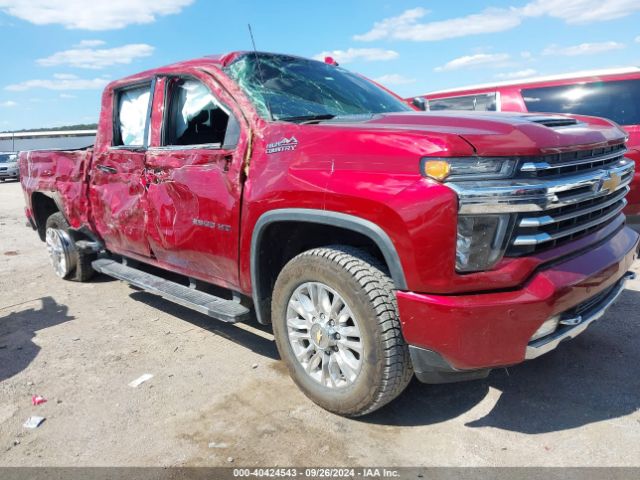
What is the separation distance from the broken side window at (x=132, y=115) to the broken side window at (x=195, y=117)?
33 centimetres

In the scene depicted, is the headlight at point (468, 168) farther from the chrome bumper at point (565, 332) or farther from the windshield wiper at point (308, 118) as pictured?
the windshield wiper at point (308, 118)

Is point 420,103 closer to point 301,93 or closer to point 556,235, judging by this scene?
point 301,93

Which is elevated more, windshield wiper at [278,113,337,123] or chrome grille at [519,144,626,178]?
windshield wiper at [278,113,337,123]

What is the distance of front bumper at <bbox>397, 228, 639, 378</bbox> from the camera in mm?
2238

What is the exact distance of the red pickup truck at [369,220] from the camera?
2.24m

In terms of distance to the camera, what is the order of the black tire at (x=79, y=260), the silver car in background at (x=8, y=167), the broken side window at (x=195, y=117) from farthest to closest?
the silver car in background at (x=8, y=167) → the black tire at (x=79, y=260) → the broken side window at (x=195, y=117)

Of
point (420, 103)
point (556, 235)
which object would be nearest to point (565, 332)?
point (556, 235)

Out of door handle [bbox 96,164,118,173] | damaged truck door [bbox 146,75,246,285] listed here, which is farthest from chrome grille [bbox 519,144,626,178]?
door handle [bbox 96,164,118,173]

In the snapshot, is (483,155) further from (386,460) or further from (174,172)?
(174,172)

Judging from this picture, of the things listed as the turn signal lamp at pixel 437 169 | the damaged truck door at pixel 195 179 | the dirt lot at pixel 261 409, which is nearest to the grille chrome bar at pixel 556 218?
the turn signal lamp at pixel 437 169

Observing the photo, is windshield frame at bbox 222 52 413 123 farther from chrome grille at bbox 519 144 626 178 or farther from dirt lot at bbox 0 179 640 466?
dirt lot at bbox 0 179 640 466

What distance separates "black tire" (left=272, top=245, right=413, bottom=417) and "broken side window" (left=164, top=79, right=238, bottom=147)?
108cm

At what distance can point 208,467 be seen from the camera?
2473mm

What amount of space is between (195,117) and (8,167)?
2514 cm
